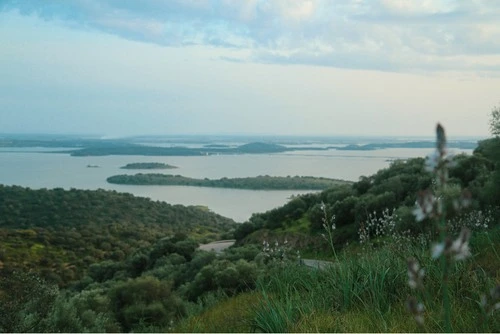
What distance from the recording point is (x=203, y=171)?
6756 centimetres

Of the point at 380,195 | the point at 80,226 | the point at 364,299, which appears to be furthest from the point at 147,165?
the point at 364,299

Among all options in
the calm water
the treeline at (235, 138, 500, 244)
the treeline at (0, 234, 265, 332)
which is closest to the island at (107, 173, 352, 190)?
the calm water

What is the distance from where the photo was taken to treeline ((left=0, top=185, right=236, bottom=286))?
3531 cm

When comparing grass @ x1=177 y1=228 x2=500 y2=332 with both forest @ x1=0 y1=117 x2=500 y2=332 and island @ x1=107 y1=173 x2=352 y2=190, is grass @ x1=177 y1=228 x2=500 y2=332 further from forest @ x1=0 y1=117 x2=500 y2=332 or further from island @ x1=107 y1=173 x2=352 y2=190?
island @ x1=107 y1=173 x2=352 y2=190

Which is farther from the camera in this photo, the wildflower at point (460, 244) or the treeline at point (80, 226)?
the treeline at point (80, 226)

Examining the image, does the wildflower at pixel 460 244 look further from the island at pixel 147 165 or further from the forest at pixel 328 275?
the island at pixel 147 165

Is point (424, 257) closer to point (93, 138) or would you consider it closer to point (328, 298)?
point (328, 298)

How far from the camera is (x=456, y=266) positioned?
4.47 metres

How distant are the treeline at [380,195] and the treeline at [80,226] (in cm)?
637

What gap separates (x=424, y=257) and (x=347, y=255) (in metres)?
0.73

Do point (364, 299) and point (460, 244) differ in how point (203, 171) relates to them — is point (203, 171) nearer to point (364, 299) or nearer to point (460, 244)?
point (364, 299)

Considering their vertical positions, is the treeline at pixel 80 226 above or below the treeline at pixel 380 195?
below

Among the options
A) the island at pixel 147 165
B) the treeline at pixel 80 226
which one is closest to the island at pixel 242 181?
the island at pixel 147 165

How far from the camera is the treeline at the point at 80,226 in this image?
3531cm
